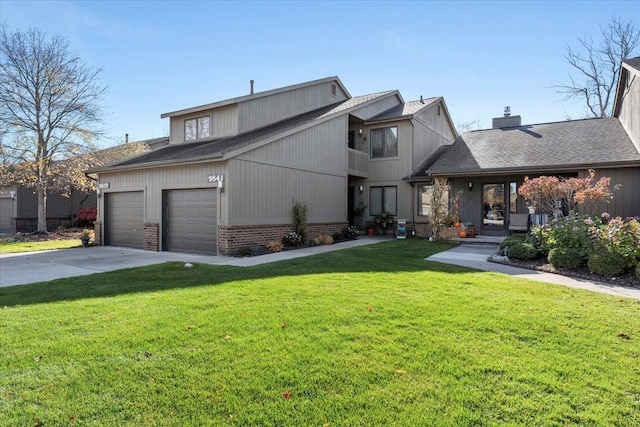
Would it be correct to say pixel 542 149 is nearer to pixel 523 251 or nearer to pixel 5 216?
pixel 523 251

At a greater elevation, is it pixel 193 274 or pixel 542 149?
pixel 542 149

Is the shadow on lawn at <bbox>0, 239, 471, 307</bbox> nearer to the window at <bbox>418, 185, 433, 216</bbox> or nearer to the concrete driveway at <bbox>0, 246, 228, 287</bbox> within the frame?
the concrete driveway at <bbox>0, 246, 228, 287</bbox>

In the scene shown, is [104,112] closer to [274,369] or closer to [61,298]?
[61,298]

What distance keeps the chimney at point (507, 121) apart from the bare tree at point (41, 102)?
68.9ft

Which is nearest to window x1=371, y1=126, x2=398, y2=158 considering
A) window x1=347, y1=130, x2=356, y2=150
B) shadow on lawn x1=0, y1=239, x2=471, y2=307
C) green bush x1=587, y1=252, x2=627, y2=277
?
window x1=347, y1=130, x2=356, y2=150

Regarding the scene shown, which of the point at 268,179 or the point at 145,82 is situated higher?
the point at 145,82

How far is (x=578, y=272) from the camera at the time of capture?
Answer: 773 centimetres

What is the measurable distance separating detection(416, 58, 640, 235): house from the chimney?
114 centimetres

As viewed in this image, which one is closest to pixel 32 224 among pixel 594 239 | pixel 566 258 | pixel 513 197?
pixel 513 197

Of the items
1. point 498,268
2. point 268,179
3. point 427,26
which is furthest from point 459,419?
point 427,26

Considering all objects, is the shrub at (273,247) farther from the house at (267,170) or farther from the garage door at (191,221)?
the garage door at (191,221)

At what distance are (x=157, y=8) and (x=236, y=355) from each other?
1125 cm

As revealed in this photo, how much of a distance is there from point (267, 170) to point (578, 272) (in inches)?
342

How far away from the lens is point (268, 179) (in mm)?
11984
